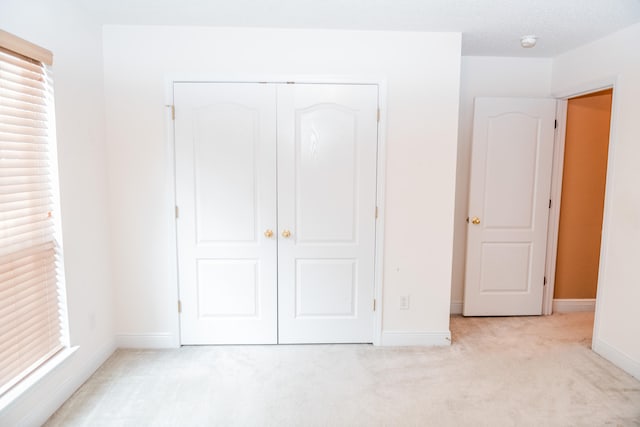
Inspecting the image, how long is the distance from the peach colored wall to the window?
416 cm

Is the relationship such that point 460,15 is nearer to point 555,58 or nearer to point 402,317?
point 555,58

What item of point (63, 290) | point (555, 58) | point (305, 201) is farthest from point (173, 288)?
point (555, 58)

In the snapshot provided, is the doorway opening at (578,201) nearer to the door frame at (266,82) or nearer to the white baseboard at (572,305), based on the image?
the white baseboard at (572,305)

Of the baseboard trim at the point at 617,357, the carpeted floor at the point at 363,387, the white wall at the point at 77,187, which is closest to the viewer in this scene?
the white wall at the point at 77,187

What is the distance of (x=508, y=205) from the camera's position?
339cm

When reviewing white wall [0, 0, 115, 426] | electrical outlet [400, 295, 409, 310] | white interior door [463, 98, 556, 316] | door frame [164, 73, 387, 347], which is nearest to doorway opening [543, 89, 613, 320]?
white interior door [463, 98, 556, 316]

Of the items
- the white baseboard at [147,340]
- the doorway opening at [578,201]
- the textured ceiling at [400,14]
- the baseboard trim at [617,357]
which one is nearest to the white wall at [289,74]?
the white baseboard at [147,340]

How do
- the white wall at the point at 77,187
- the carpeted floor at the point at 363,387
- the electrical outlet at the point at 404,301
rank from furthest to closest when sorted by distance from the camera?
the electrical outlet at the point at 404,301 → the carpeted floor at the point at 363,387 → the white wall at the point at 77,187

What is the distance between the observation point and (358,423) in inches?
79.6

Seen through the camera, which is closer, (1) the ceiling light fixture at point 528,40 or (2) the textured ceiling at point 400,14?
(2) the textured ceiling at point 400,14

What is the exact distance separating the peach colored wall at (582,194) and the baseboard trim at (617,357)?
0.93 metres

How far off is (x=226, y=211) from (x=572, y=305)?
11.4 feet

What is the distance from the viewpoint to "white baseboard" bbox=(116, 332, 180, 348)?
2832 mm

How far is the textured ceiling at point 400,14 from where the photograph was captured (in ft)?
7.33
